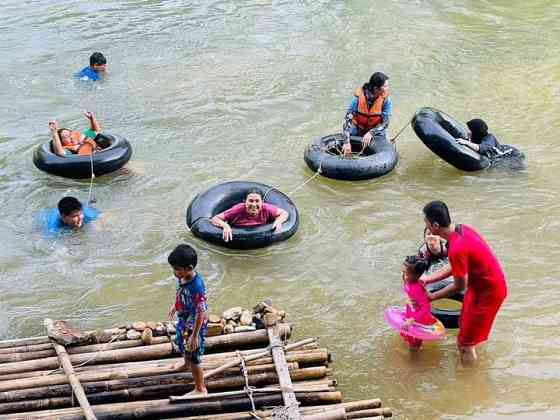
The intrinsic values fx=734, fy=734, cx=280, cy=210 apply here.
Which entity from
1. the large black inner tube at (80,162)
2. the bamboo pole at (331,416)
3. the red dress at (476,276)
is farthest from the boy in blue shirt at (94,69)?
the bamboo pole at (331,416)

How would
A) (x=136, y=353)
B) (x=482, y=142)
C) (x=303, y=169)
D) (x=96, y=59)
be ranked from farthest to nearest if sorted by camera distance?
(x=96, y=59)
(x=303, y=169)
(x=482, y=142)
(x=136, y=353)

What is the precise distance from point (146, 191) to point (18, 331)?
11.7 feet

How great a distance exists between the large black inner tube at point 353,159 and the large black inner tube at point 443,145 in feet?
1.88

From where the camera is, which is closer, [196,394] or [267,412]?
[267,412]

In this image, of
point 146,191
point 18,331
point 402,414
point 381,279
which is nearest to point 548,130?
point 381,279

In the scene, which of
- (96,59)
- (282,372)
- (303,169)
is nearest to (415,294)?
(282,372)

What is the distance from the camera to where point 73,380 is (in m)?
5.83

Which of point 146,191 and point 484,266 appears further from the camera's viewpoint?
point 146,191

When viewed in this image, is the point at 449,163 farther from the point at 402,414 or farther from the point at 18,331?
the point at 18,331

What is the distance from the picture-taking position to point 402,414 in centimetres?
655

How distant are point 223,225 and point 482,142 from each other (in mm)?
4642

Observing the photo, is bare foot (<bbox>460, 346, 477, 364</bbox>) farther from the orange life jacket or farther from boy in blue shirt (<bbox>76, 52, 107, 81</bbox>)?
boy in blue shirt (<bbox>76, 52, 107, 81</bbox>)

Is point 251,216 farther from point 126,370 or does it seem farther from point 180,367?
point 126,370

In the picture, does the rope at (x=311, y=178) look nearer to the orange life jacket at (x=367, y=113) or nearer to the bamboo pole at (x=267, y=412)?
the orange life jacket at (x=367, y=113)
